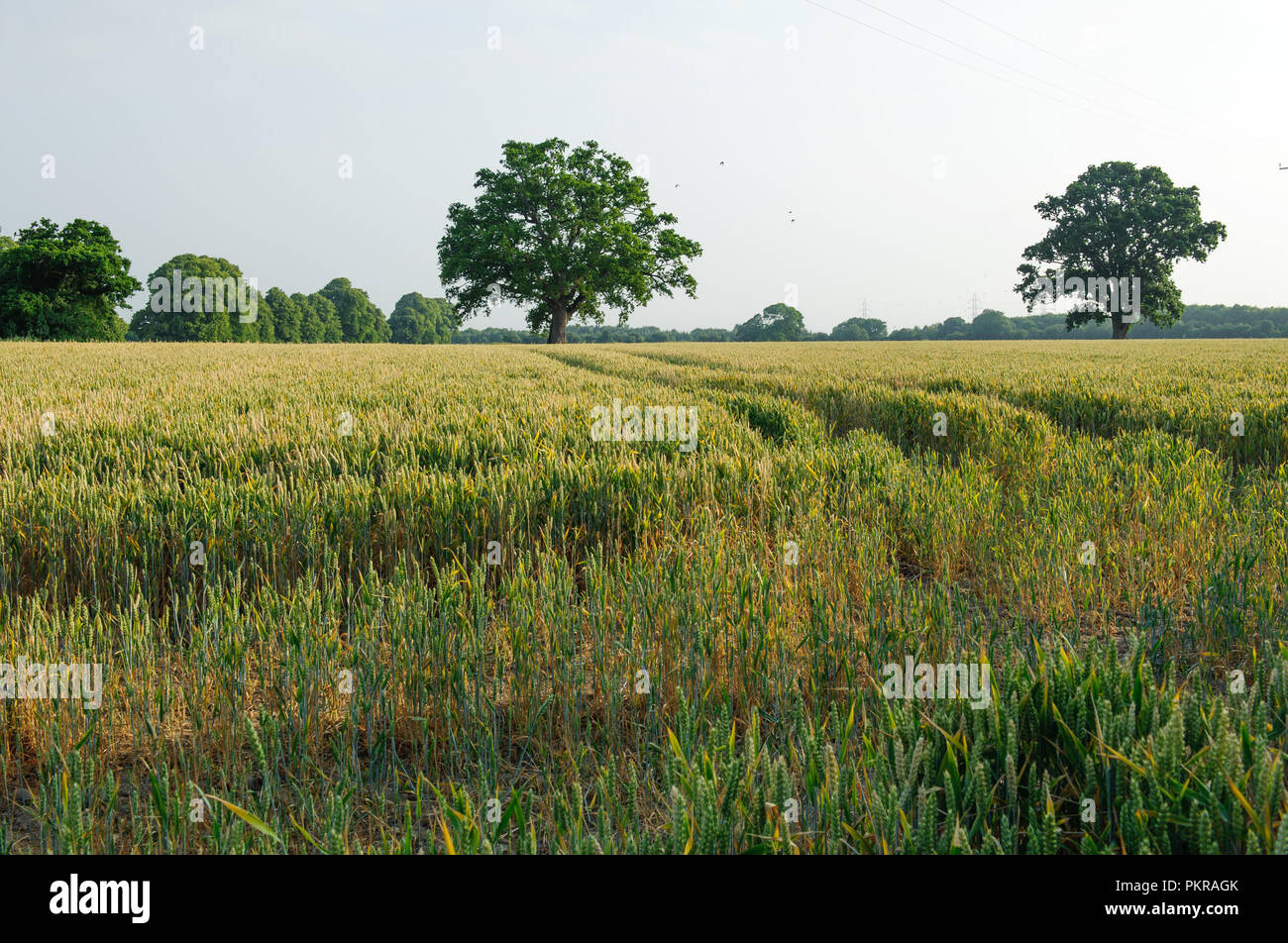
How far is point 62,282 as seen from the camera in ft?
157

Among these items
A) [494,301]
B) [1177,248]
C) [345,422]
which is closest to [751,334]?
[1177,248]

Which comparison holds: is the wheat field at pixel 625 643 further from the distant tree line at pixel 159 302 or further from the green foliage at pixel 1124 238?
the green foliage at pixel 1124 238

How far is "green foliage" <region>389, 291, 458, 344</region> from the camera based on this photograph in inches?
4328

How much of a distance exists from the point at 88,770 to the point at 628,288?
1660 inches

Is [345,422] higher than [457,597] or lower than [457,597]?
higher

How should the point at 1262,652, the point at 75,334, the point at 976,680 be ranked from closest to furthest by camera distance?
the point at 976,680, the point at 1262,652, the point at 75,334

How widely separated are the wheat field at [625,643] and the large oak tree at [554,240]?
36454mm

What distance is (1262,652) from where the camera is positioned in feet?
7.48

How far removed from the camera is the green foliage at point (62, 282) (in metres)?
44.8

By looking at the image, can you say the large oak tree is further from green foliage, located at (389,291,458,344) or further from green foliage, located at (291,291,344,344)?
green foliage, located at (389,291,458,344)

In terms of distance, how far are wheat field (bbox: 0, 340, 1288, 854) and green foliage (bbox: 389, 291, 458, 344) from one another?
108 meters

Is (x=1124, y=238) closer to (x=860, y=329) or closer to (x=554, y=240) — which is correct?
(x=554, y=240)

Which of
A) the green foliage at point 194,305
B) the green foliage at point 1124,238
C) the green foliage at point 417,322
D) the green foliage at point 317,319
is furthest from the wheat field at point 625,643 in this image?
the green foliage at point 417,322
